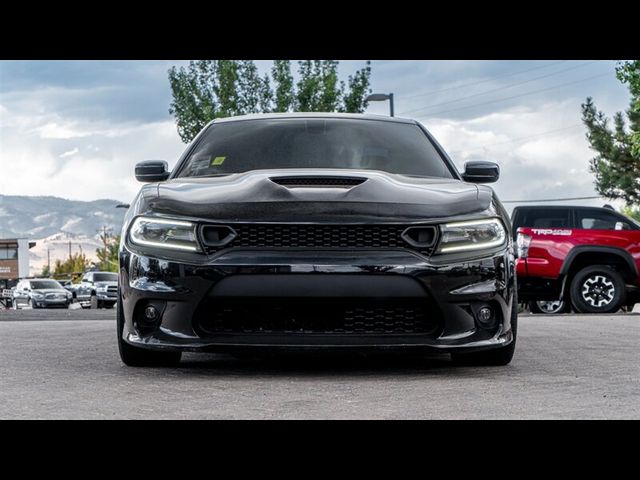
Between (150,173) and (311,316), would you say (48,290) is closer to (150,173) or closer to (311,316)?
(150,173)

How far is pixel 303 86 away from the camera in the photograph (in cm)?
3794

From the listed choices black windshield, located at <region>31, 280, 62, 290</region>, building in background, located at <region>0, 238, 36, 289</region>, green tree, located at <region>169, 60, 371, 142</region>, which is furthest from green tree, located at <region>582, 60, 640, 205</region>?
building in background, located at <region>0, 238, 36, 289</region>

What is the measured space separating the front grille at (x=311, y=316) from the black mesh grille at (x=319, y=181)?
68 centimetres

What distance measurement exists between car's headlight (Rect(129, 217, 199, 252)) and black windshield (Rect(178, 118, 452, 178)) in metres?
1.00

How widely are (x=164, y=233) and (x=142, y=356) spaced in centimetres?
83

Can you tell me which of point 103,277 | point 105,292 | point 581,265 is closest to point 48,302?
point 103,277

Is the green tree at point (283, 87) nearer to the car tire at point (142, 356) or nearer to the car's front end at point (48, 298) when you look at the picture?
the car's front end at point (48, 298)

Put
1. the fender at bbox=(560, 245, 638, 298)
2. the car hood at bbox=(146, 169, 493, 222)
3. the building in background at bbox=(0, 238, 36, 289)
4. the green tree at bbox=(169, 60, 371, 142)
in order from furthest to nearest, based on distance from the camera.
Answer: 1. the building in background at bbox=(0, 238, 36, 289)
2. the green tree at bbox=(169, 60, 371, 142)
3. the fender at bbox=(560, 245, 638, 298)
4. the car hood at bbox=(146, 169, 493, 222)

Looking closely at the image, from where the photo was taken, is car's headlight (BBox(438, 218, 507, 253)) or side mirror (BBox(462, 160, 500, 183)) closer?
car's headlight (BBox(438, 218, 507, 253))

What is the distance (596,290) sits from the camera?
52.1ft

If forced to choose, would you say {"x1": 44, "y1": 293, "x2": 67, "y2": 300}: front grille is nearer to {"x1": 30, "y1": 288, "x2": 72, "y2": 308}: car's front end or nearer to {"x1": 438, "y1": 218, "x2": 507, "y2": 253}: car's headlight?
{"x1": 30, "y1": 288, "x2": 72, "y2": 308}: car's front end

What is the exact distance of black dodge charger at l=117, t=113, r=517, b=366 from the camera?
4992mm

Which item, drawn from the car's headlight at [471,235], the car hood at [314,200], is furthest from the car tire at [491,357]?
the car hood at [314,200]
